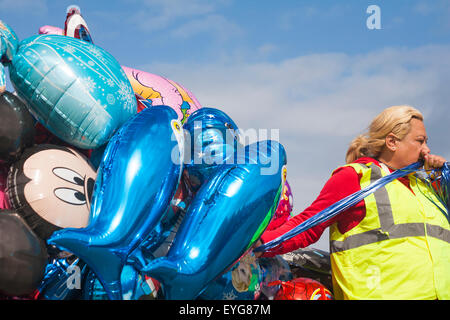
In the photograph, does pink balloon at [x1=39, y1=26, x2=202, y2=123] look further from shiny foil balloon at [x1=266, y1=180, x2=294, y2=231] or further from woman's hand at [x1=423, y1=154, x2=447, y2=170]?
woman's hand at [x1=423, y1=154, x2=447, y2=170]

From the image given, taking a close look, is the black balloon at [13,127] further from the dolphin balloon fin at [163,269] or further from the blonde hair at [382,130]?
the blonde hair at [382,130]

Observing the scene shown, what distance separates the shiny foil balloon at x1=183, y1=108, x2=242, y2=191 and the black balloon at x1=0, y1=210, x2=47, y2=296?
0.64 meters

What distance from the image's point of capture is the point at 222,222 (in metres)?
1.54

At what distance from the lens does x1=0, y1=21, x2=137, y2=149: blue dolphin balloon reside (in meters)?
1.68

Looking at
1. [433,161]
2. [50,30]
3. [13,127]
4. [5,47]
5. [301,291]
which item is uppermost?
[50,30]

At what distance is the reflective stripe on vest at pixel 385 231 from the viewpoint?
1912 millimetres

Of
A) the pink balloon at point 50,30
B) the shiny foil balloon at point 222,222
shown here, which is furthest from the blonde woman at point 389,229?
the pink balloon at point 50,30

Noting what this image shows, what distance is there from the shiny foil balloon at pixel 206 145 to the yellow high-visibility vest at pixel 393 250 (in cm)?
67

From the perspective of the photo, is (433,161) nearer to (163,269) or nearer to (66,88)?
(163,269)

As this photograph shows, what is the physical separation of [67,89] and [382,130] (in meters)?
1.45

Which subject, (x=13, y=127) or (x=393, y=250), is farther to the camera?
(x=393, y=250)

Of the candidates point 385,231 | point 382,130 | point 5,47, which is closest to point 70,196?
point 5,47

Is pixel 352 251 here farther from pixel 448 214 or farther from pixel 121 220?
pixel 121 220

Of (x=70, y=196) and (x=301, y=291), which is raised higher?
(x=70, y=196)
